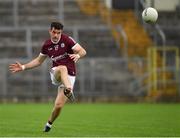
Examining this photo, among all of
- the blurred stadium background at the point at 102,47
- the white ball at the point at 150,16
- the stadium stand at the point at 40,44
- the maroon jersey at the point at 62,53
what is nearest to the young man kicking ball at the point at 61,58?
the maroon jersey at the point at 62,53

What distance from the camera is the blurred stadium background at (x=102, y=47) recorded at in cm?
3216

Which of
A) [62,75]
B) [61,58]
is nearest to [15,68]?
[61,58]

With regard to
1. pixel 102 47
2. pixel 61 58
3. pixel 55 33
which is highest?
pixel 55 33

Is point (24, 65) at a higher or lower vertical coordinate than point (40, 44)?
higher

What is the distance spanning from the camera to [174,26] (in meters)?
35.7

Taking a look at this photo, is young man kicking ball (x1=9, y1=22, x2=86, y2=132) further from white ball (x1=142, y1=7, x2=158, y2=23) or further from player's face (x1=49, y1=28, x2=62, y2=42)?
white ball (x1=142, y1=7, x2=158, y2=23)

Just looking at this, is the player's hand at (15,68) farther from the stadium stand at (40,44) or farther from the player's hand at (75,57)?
the stadium stand at (40,44)

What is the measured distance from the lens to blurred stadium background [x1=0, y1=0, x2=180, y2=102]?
3216cm

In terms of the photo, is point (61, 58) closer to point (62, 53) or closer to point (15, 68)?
point (62, 53)

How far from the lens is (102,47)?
34.9m

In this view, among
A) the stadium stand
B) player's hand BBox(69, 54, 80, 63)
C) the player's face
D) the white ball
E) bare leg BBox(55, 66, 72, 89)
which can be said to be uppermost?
the white ball

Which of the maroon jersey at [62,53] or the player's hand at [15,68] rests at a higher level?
the maroon jersey at [62,53]

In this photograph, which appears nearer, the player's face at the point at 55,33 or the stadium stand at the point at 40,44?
the player's face at the point at 55,33

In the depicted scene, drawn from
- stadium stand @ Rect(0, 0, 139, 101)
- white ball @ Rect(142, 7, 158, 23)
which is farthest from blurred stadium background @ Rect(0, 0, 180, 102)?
white ball @ Rect(142, 7, 158, 23)
